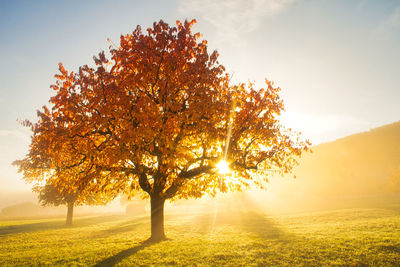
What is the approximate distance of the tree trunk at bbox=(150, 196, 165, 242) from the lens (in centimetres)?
1610

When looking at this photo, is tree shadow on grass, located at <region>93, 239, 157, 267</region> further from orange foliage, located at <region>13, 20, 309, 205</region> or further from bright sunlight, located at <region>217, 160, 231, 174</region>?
bright sunlight, located at <region>217, 160, 231, 174</region>

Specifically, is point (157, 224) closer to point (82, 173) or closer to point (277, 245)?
point (82, 173)

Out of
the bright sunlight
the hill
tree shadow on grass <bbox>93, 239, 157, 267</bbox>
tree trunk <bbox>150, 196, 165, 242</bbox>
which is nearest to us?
tree shadow on grass <bbox>93, 239, 157, 267</bbox>

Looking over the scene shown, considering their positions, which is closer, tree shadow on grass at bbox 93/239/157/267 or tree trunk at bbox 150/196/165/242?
tree shadow on grass at bbox 93/239/157/267

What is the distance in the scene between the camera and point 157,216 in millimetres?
16453

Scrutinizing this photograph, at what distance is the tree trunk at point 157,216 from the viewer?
16098 mm

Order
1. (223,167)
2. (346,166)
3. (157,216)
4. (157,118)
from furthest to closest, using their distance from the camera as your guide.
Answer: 1. (346,166)
2. (157,216)
3. (223,167)
4. (157,118)

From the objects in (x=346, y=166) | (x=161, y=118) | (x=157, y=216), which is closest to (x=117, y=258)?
(x=157, y=216)

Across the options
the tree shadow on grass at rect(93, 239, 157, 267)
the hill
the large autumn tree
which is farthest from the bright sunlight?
the hill

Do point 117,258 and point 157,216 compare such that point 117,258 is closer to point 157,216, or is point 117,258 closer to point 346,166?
point 157,216

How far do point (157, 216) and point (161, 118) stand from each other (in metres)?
8.72

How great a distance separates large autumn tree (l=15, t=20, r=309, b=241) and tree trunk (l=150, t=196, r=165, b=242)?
1.53 m

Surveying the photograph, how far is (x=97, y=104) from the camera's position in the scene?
39.5 feet

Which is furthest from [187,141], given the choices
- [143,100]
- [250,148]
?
[143,100]
